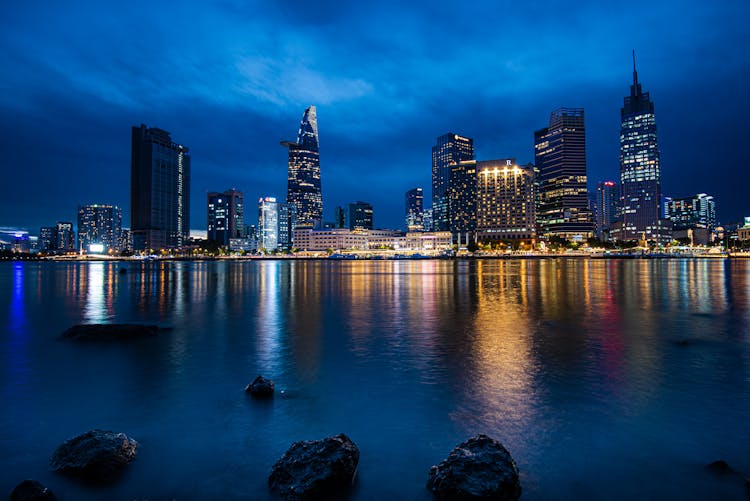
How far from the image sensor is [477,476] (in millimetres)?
7230

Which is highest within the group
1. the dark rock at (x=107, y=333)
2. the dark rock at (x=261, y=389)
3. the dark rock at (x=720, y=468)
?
the dark rock at (x=107, y=333)

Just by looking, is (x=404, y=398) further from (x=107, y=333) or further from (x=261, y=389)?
(x=107, y=333)

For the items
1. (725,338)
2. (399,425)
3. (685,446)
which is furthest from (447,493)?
(725,338)

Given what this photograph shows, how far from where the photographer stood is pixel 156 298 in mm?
42844

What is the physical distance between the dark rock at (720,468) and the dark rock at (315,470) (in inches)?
263

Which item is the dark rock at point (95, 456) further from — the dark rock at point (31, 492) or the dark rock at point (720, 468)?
the dark rock at point (720, 468)

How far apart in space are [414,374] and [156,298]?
35998 mm

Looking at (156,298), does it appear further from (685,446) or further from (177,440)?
(685,446)

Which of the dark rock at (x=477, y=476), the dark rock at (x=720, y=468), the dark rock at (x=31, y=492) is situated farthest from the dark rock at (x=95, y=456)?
the dark rock at (x=720, y=468)

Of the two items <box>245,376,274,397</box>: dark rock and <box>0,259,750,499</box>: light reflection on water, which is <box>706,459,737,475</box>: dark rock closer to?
<box>0,259,750,499</box>: light reflection on water

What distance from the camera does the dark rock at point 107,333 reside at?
834 inches

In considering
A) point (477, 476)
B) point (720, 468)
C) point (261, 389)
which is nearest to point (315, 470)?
point (477, 476)

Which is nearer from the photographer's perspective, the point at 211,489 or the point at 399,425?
the point at 211,489

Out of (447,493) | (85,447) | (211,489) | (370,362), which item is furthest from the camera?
(370,362)
